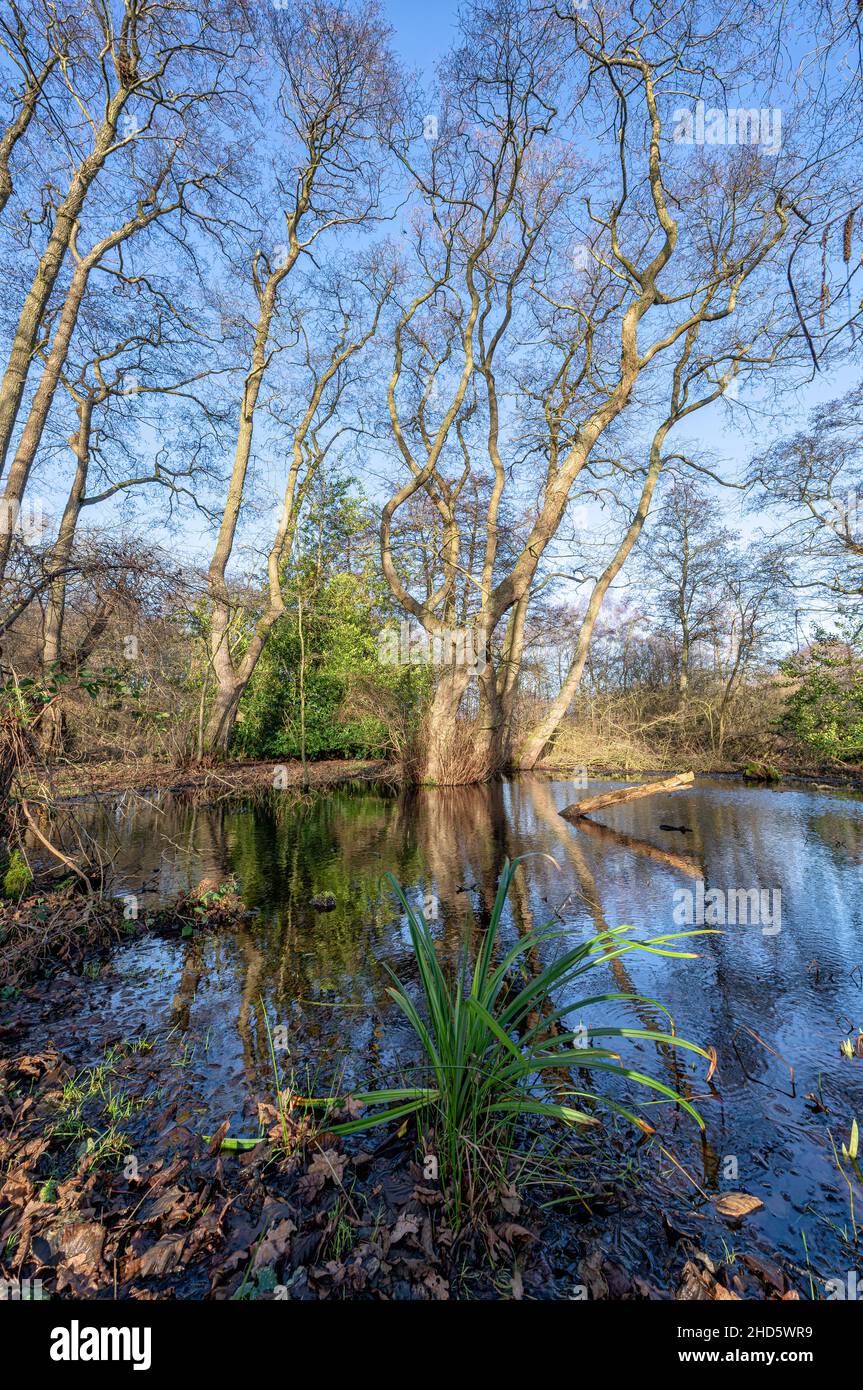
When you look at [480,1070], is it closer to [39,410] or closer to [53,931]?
[53,931]

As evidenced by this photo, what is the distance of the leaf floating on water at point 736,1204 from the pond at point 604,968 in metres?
0.03

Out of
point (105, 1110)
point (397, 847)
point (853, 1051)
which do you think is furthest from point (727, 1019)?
point (397, 847)

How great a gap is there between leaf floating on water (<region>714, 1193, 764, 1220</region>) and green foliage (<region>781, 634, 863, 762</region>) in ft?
49.1

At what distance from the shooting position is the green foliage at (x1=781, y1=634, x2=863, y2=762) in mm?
14312

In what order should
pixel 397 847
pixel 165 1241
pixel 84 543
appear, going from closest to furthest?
pixel 165 1241 < pixel 84 543 < pixel 397 847

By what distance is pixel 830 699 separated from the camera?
1491 cm

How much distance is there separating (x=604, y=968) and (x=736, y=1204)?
2265 millimetres

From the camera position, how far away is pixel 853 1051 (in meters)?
3.07

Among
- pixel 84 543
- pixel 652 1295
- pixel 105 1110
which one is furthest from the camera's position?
pixel 84 543

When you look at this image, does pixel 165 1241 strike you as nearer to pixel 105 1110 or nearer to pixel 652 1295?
pixel 105 1110

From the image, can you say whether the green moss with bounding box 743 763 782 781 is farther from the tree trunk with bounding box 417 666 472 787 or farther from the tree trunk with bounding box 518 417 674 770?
the tree trunk with bounding box 417 666 472 787

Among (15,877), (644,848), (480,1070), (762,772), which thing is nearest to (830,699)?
(762,772)

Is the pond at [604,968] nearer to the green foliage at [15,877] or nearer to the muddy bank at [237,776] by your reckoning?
the muddy bank at [237,776]

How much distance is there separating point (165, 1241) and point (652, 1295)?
1476 millimetres
